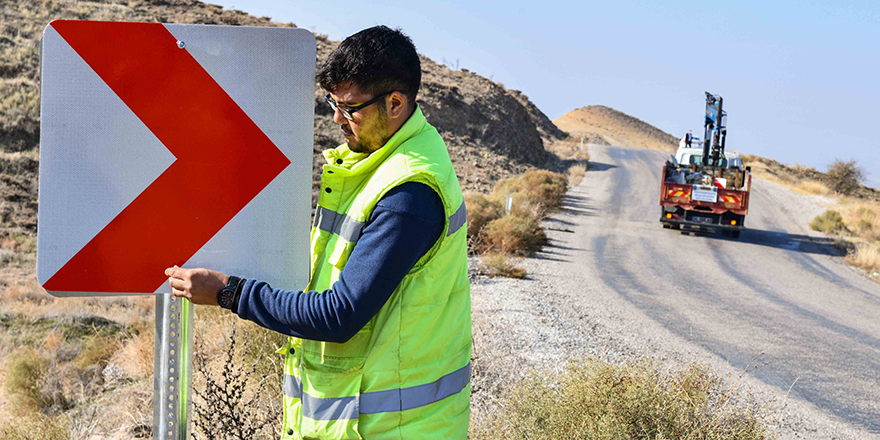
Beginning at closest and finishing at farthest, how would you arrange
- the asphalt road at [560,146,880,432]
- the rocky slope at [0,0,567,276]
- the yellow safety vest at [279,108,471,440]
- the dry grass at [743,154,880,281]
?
the yellow safety vest at [279,108,471,440] < the asphalt road at [560,146,880,432] < the dry grass at [743,154,880,281] < the rocky slope at [0,0,567,276]

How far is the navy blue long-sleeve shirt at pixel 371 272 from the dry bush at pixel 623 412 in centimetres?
209

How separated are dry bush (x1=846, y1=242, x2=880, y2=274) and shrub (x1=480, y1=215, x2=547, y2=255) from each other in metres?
7.14

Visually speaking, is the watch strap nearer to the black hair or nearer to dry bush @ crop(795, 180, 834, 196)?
the black hair

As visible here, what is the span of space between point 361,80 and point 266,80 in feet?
0.88

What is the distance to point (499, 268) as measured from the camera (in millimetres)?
10664

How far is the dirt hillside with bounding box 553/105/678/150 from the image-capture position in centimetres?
8250

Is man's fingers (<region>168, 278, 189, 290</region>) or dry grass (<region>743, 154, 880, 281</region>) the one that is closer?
man's fingers (<region>168, 278, 189, 290</region>)

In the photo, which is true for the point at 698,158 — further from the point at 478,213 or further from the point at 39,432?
the point at 39,432

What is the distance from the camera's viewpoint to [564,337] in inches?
278

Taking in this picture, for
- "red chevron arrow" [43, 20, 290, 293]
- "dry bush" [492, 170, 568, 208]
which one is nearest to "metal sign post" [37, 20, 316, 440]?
"red chevron arrow" [43, 20, 290, 293]

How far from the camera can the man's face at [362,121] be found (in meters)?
1.71

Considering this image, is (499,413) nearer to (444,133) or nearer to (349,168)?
(349,168)

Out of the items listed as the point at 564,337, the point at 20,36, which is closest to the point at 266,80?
the point at 564,337

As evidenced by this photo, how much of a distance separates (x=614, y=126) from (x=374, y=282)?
94.2 meters
